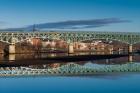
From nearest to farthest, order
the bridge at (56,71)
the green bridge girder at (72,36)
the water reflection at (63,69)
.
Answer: the bridge at (56,71) → the water reflection at (63,69) → the green bridge girder at (72,36)

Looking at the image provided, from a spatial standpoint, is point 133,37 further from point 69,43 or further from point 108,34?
point 69,43

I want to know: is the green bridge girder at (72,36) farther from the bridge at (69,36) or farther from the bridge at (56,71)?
the bridge at (56,71)

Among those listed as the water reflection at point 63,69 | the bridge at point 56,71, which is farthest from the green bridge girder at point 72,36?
the bridge at point 56,71

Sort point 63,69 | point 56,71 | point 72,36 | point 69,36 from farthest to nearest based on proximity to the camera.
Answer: point 72,36, point 69,36, point 63,69, point 56,71

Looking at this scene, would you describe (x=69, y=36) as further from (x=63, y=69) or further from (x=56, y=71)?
(x=56, y=71)

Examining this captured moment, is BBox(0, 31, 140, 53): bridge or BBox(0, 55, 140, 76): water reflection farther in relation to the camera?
BBox(0, 31, 140, 53): bridge

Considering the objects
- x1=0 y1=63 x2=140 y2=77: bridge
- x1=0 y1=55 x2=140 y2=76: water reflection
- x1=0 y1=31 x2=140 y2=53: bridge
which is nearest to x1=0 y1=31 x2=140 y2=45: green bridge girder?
x1=0 y1=31 x2=140 y2=53: bridge

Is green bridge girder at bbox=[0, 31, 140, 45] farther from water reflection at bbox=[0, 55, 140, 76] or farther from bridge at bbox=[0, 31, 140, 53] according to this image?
water reflection at bbox=[0, 55, 140, 76]

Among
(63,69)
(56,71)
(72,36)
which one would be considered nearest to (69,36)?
(72,36)
